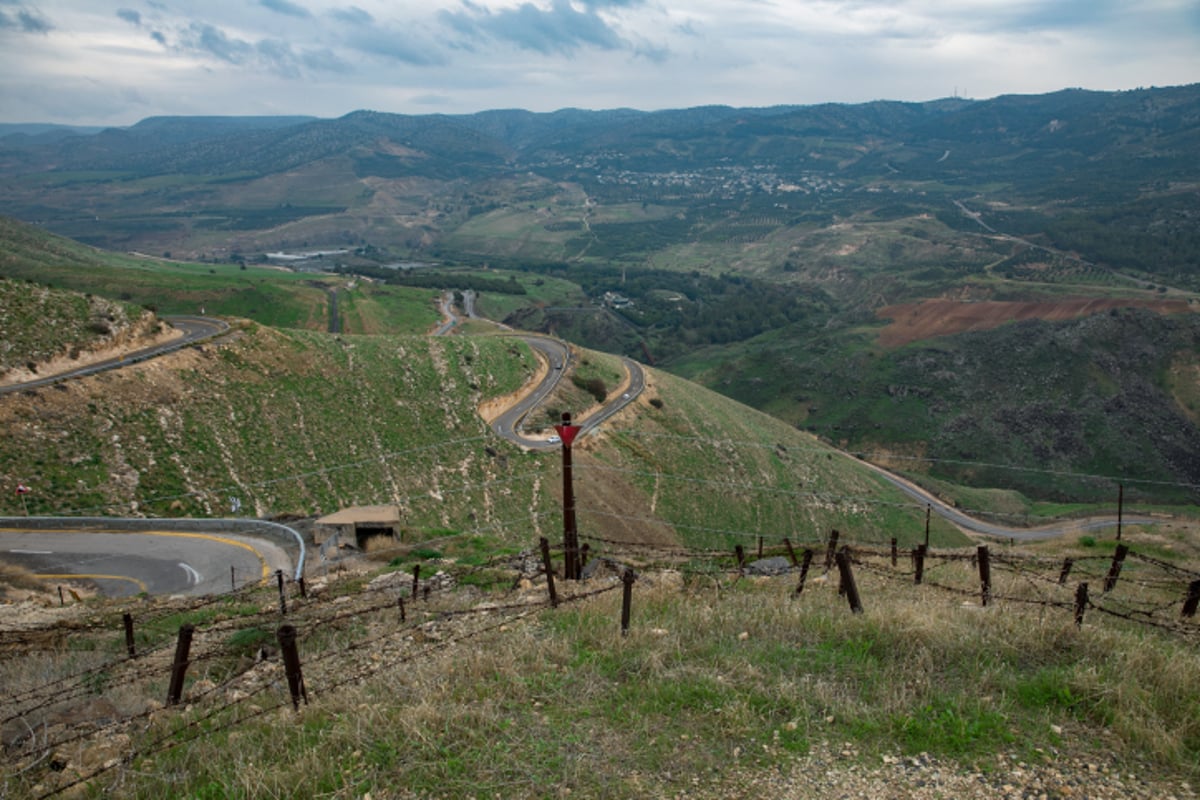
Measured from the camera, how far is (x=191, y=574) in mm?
22328

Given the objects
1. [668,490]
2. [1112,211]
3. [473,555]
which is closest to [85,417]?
[473,555]

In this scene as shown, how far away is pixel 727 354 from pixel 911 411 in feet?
141

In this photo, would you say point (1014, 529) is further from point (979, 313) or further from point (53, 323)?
point (53, 323)

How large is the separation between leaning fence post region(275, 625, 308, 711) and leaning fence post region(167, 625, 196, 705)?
146 centimetres

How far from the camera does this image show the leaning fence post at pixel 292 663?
7.67m

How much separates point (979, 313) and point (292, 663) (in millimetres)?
129053

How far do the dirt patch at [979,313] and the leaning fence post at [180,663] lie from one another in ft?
393

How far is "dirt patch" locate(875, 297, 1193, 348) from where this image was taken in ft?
354

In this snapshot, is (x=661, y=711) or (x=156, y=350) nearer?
(x=661, y=711)

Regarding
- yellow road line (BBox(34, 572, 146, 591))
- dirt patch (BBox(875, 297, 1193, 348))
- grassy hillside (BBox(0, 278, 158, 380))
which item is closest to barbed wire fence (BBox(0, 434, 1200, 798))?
yellow road line (BBox(34, 572, 146, 591))

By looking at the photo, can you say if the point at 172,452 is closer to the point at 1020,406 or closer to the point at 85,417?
the point at 85,417

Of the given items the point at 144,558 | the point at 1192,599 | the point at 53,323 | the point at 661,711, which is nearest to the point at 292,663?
the point at 661,711

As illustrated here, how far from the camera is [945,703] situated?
789cm

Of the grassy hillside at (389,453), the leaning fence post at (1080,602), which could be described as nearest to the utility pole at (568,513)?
the leaning fence post at (1080,602)
